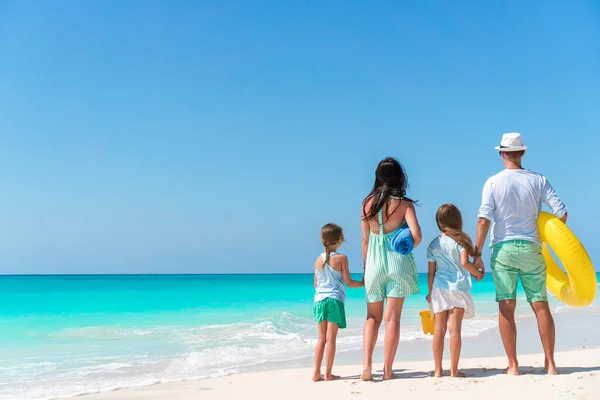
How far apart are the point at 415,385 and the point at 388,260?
0.90m

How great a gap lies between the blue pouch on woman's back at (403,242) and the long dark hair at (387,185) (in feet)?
0.80

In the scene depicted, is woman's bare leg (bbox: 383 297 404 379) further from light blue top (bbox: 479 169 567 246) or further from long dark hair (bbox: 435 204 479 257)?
light blue top (bbox: 479 169 567 246)

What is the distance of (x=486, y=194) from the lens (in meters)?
4.41

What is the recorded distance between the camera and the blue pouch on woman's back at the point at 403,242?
4.32 m

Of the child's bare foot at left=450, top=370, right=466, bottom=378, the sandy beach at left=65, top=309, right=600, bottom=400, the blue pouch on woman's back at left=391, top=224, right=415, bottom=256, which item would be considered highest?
the blue pouch on woman's back at left=391, top=224, right=415, bottom=256

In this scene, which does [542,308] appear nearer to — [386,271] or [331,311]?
[386,271]

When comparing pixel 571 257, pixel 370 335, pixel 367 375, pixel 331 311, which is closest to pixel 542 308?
pixel 571 257

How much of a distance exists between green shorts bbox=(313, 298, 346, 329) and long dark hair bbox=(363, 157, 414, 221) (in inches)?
29.7

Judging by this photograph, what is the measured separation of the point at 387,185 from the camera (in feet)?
14.6

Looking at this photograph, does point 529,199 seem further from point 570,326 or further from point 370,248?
point 570,326

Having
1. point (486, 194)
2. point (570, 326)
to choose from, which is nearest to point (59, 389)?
point (486, 194)

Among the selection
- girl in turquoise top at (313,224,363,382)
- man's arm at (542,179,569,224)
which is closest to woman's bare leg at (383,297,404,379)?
girl in turquoise top at (313,224,363,382)

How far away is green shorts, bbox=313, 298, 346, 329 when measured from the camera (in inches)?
185

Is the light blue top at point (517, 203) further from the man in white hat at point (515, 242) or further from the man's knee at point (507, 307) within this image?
the man's knee at point (507, 307)
